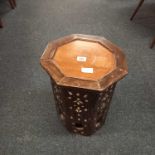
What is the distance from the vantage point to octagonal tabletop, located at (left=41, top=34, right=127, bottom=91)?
44.1 inches

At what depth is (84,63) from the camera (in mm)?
1223

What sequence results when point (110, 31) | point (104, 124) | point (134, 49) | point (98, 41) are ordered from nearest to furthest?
Result: point (98, 41), point (104, 124), point (134, 49), point (110, 31)

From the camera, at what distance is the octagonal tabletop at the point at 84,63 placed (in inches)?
44.1

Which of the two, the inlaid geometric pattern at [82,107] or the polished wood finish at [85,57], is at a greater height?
the polished wood finish at [85,57]

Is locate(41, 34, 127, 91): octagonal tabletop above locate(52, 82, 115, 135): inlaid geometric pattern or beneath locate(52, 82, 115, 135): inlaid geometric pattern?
above

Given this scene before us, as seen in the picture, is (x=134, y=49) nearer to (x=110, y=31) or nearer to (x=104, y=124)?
(x=110, y=31)

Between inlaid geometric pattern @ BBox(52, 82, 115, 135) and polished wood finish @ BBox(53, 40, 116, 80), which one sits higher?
polished wood finish @ BBox(53, 40, 116, 80)

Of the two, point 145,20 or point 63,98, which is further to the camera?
point 145,20

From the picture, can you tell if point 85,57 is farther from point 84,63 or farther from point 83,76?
point 83,76

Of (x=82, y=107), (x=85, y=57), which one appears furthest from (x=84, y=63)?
(x=82, y=107)

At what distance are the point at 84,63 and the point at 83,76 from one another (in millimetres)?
104

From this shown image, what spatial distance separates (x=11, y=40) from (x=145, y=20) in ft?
4.70

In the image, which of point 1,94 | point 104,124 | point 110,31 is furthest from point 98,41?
point 110,31

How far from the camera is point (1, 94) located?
1717 mm
